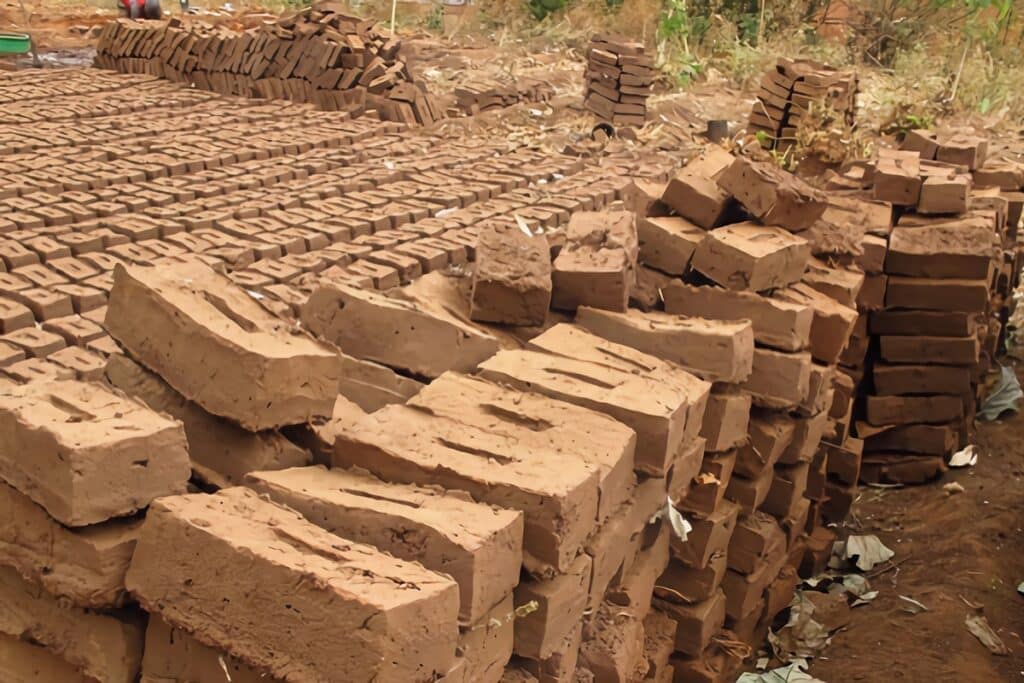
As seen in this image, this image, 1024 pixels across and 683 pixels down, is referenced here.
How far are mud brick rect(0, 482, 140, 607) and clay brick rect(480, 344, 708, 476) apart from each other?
1.30 m

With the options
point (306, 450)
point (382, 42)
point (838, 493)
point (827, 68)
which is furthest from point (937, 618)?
point (382, 42)

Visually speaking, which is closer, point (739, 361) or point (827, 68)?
point (739, 361)

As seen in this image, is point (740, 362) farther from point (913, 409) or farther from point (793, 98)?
Result: point (793, 98)

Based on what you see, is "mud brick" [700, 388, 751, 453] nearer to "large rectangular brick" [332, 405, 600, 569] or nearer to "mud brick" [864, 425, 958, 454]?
"large rectangular brick" [332, 405, 600, 569]

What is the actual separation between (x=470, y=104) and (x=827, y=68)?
350 centimetres

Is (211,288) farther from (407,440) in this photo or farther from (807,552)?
(807,552)

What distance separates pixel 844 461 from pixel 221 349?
373 cm

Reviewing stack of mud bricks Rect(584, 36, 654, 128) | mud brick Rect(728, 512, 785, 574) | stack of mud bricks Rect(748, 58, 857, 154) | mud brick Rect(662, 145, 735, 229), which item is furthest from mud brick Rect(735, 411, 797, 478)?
stack of mud bricks Rect(584, 36, 654, 128)

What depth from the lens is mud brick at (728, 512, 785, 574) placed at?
426cm

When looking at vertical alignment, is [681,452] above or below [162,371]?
below

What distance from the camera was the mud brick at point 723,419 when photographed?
379 centimetres

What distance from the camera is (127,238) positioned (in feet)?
17.6

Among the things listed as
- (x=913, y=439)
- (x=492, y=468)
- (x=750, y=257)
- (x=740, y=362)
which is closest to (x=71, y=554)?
(x=492, y=468)

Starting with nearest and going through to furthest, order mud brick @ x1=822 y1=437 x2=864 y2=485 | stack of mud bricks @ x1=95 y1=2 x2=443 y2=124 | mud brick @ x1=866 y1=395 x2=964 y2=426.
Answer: mud brick @ x1=822 y1=437 x2=864 y2=485, mud brick @ x1=866 y1=395 x2=964 y2=426, stack of mud bricks @ x1=95 y1=2 x2=443 y2=124
